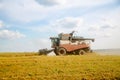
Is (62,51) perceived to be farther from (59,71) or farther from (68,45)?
(59,71)

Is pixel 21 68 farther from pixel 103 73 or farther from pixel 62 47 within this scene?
pixel 62 47

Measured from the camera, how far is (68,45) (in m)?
33.2

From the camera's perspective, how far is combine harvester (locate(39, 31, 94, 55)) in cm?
3281

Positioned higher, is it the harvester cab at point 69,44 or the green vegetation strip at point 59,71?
the harvester cab at point 69,44

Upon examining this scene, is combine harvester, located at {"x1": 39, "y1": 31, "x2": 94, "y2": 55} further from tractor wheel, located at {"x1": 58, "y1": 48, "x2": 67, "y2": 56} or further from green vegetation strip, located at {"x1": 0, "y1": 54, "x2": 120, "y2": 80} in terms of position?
green vegetation strip, located at {"x1": 0, "y1": 54, "x2": 120, "y2": 80}

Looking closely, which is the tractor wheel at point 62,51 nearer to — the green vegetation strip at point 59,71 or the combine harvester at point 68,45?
the combine harvester at point 68,45

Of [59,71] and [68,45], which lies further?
[68,45]

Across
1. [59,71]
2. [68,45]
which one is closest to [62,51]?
[68,45]

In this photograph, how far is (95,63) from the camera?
64.6 ft

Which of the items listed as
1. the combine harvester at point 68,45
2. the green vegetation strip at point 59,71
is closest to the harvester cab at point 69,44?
the combine harvester at point 68,45

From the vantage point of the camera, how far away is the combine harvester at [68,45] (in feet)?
108

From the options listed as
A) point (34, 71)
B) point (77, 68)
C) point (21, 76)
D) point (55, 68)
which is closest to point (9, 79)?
point (21, 76)

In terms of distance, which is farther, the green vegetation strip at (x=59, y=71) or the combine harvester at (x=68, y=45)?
the combine harvester at (x=68, y=45)

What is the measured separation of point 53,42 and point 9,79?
1825 cm
